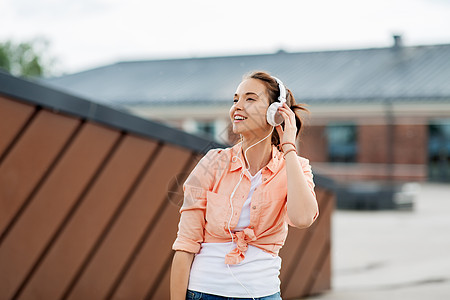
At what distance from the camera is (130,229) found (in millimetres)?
3531

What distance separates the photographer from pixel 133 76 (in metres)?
29.9

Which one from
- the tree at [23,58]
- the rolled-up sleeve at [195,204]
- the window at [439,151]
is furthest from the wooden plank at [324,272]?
the tree at [23,58]

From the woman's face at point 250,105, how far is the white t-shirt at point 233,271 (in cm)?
16

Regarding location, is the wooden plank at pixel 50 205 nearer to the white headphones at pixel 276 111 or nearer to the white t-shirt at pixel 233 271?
the white t-shirt at pixel 233 271

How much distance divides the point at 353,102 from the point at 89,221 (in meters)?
19.6

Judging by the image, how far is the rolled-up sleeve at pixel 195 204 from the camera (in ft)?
5.55

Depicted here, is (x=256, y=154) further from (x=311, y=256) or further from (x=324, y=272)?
(x=324, y=272)

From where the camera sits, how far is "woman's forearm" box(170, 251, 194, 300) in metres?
1.69

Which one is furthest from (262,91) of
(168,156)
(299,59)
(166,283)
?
(299,59)

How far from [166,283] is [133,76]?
26.9 m

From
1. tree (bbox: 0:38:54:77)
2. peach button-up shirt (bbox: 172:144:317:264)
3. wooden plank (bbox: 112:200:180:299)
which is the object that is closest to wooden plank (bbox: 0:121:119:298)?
wooden plank (bbox: 112:200:180:299)

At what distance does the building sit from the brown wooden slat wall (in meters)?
14.8

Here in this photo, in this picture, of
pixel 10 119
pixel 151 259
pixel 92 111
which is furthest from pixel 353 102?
pixel 10 119

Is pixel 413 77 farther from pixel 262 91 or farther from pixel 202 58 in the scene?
pixel 262 91
